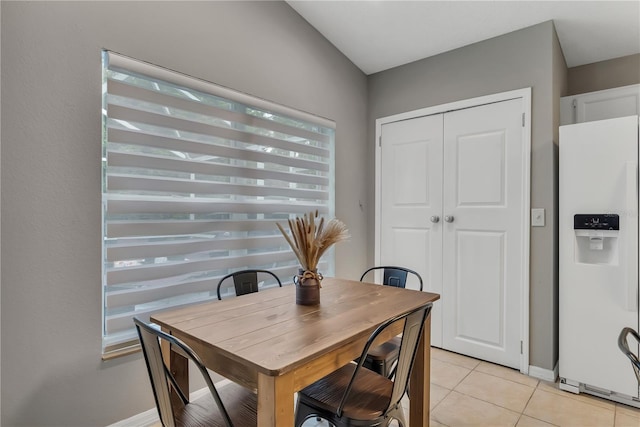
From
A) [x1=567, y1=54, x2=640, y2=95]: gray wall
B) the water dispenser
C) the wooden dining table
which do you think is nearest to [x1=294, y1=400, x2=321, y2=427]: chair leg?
the wooden dining table

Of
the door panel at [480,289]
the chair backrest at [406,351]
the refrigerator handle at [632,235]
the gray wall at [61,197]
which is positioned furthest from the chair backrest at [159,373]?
the refrigerator handle at [632,235]

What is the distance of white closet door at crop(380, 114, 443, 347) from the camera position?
2924mm

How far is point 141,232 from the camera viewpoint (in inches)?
70.9

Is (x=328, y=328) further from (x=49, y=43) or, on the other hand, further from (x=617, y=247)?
(x=617, y=247)

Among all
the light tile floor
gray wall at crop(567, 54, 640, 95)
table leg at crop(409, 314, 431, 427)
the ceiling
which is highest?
the ceiling

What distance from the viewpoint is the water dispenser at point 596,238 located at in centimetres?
205

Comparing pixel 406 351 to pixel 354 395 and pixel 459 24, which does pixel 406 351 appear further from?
pixel 459 24

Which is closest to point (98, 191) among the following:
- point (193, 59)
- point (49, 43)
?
point (49, 43)

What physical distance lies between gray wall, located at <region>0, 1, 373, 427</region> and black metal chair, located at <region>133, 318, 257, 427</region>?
617 millimetres

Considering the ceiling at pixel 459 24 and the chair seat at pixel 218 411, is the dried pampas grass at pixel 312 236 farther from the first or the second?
the ceiling at pixel 459 24

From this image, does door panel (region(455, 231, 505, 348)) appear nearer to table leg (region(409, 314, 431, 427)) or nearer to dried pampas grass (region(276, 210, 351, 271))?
table leg (region(409, 314, 431, 427))

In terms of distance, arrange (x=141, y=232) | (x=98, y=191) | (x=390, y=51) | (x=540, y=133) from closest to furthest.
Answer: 1. (x=98, y=191)
2. (x=141, y=232)
3. (x=540, y=133)
4. (x=390, y=51)

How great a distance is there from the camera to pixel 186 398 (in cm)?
123

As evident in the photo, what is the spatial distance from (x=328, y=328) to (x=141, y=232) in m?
1.21
